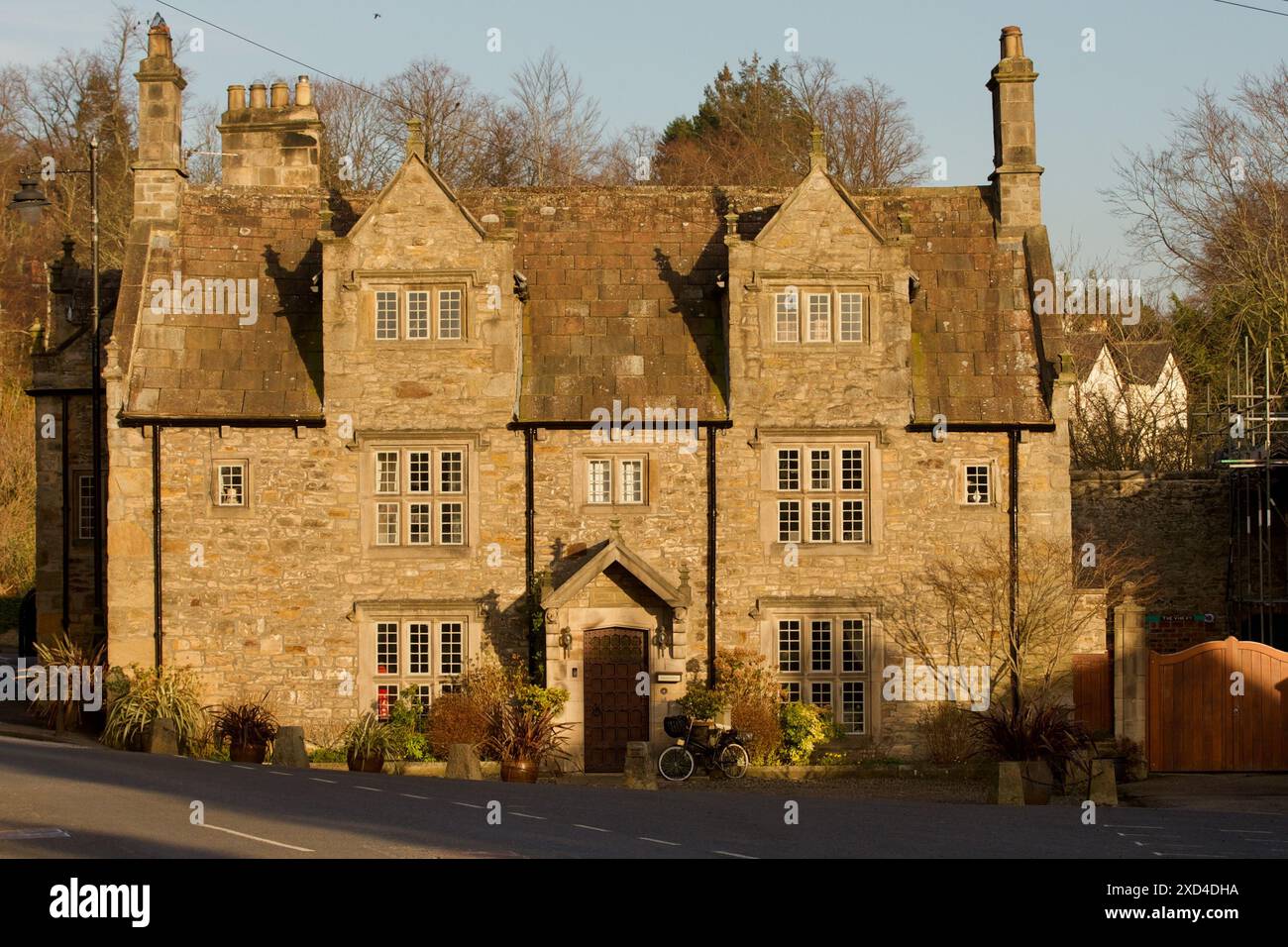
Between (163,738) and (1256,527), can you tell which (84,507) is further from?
(1256,527)

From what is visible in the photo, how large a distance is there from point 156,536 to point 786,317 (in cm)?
1148

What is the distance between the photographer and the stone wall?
3556 centimetres

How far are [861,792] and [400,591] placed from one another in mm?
8644

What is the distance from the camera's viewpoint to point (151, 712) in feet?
87.6

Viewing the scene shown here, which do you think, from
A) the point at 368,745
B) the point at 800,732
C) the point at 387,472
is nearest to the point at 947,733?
the point at 800,732

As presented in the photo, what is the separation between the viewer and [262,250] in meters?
29.7

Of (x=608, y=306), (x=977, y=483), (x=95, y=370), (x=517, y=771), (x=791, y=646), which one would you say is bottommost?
(x=517, y=771)

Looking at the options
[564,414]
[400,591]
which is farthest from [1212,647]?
[400,591]

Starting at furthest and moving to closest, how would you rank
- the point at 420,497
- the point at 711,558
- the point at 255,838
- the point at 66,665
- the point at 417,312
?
the point at 66,665, the point at 417,312, the point at 420,497, the point at 711,558, the point at 255,838

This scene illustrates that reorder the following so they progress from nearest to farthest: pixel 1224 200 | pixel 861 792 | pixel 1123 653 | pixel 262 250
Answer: pixel 861 792 < pixel 1123 653 < pixel 262 250 < pixel 1224 200

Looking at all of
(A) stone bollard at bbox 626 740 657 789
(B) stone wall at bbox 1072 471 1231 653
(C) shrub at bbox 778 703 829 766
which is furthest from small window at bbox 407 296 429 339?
(B) stone wall at bbox 1072 471 1231 653

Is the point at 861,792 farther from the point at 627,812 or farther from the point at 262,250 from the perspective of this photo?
the point at 262,250

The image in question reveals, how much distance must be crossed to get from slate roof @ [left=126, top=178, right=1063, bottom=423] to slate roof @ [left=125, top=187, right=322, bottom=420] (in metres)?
0.03

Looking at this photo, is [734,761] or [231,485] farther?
[231,485]
